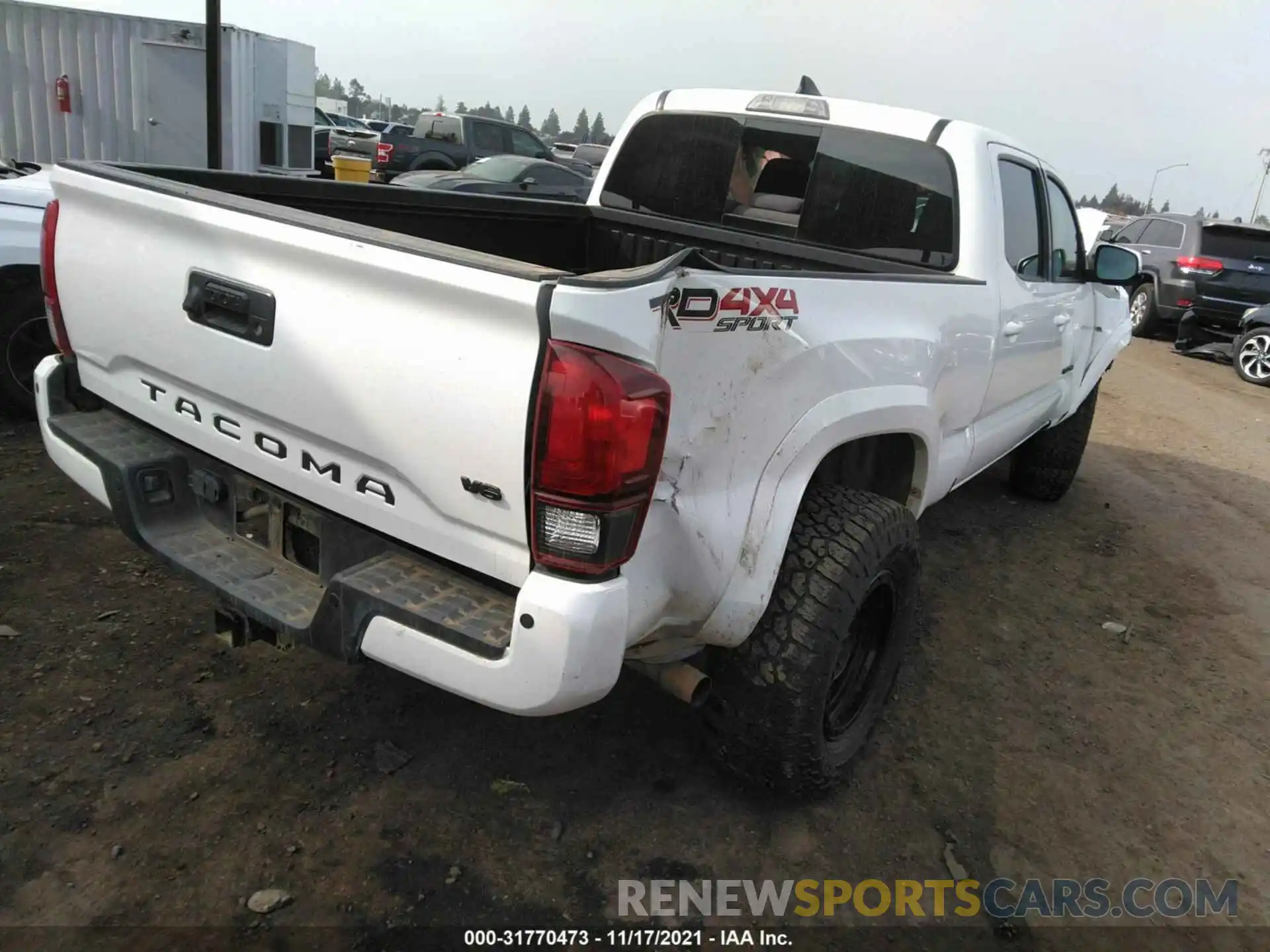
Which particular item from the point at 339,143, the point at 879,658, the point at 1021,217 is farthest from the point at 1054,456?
the point at 339,143

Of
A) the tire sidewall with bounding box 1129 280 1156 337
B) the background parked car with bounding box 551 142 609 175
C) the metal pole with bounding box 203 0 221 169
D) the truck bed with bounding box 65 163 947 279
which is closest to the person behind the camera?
the truck bed with bounding box 65 163 947 279

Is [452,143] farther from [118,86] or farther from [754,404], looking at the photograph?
[754,404]

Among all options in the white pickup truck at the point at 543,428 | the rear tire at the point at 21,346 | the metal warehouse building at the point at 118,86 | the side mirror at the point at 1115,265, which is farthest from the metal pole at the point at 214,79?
the side mirror at the point at 1115,265

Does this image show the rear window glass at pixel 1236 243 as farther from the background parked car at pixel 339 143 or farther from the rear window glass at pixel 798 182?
the background parked car at pixel 339 143

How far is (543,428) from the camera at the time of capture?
1.79 meters

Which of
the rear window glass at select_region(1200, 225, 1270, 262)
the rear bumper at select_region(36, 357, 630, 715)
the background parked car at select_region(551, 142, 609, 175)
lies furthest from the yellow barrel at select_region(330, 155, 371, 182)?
the rear window glass at select_region(1200, 225, 1270, 262)

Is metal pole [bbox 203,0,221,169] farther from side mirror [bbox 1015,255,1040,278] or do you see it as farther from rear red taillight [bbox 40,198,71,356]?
side mirror [bbox 1015,255,1040,278]

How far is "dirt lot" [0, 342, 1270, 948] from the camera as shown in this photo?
2.29 meters

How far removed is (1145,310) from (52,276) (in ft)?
48.5

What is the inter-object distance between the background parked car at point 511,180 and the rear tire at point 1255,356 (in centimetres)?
848

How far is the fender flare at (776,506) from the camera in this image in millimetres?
2264

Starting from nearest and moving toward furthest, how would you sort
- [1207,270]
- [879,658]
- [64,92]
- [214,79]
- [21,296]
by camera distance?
[879,658]
[21,296]
[214,79]
[64,92]
[1207,270]

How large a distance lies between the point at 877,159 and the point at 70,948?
11.2 ft

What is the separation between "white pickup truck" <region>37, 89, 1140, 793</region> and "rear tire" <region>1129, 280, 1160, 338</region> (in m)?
12.0
